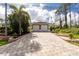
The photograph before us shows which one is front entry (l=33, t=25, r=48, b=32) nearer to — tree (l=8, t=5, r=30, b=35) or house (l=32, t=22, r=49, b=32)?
house (l=32, t=22, r=49, b=32)

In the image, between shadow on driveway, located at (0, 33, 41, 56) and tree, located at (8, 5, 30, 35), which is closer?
shadow on driveway, located at (0, 33, 41, 56)

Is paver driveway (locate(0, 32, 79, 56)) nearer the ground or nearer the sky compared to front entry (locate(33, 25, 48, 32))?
nearer the ground

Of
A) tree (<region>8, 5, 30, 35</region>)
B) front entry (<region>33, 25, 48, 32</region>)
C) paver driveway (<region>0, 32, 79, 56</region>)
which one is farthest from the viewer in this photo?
front entry (<region>33, 25, 48, 32</region>)

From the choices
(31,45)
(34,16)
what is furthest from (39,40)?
(34,16)

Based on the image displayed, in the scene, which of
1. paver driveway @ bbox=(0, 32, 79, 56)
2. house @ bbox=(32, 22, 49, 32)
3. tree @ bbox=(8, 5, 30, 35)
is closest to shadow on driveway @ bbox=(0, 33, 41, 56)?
paver driveway @ bbox=(0, 32, 79, 56)

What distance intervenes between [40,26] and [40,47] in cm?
86

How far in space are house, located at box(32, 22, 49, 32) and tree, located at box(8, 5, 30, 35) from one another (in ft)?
1.01

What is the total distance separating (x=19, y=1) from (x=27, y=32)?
1.27 m

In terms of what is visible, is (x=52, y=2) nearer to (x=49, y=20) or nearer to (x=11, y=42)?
(x=49, y=20)

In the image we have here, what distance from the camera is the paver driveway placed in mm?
8859

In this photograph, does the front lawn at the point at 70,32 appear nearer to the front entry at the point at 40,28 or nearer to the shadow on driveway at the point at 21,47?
the front entry at the point at 40,28

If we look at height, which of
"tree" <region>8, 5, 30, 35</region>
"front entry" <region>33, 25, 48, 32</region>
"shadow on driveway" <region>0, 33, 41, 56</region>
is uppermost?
"tree" <region>8, 5, 30, 35</region>

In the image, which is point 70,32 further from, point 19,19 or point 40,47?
point 19,19

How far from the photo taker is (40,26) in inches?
366
